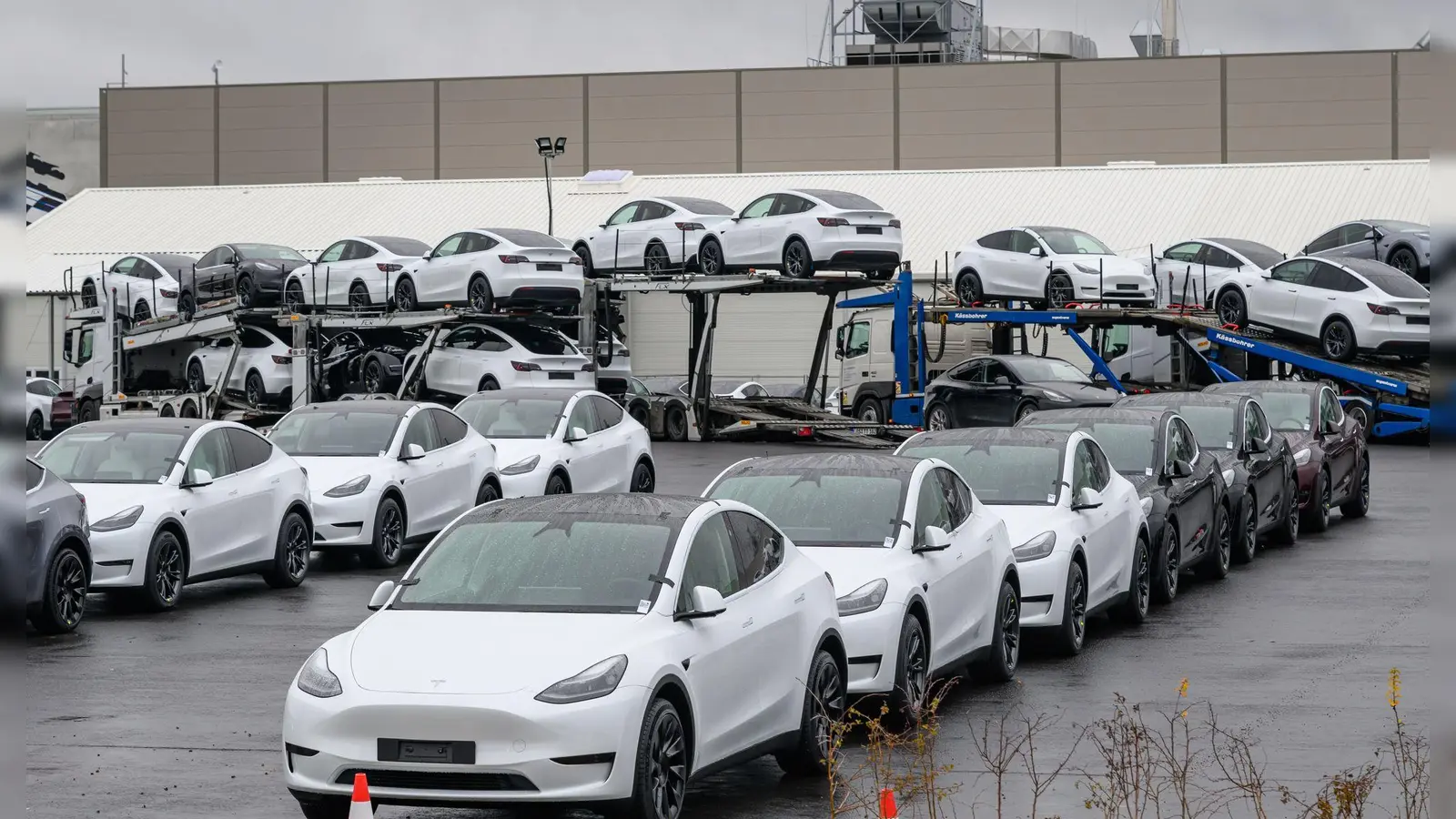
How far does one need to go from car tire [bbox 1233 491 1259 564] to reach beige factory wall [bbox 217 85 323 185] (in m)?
61.2

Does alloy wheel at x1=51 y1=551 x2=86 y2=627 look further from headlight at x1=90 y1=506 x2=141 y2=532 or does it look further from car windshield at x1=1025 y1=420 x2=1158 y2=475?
car windshield at x1=1025 y1=420 x2=1158 y2=475

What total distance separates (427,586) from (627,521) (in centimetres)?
97

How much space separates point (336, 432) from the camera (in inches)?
728

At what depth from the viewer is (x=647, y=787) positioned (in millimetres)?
7250

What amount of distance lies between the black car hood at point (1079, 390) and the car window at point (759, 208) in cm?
551

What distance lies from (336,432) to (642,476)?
191 inches

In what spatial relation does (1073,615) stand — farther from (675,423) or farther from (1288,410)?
(675,423)

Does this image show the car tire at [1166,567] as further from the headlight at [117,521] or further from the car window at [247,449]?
the headlight at [117,521]

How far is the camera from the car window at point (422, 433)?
60.4 ft

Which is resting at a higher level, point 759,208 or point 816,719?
point 759,208

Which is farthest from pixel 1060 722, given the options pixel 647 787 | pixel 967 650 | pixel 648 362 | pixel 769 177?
pixel 769 177

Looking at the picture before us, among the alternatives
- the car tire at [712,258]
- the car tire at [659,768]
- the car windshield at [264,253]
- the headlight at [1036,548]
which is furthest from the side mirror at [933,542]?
the car windshield at [264,253]

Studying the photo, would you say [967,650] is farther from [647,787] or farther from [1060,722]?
[647,787]

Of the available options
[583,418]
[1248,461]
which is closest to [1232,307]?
[583,418]
